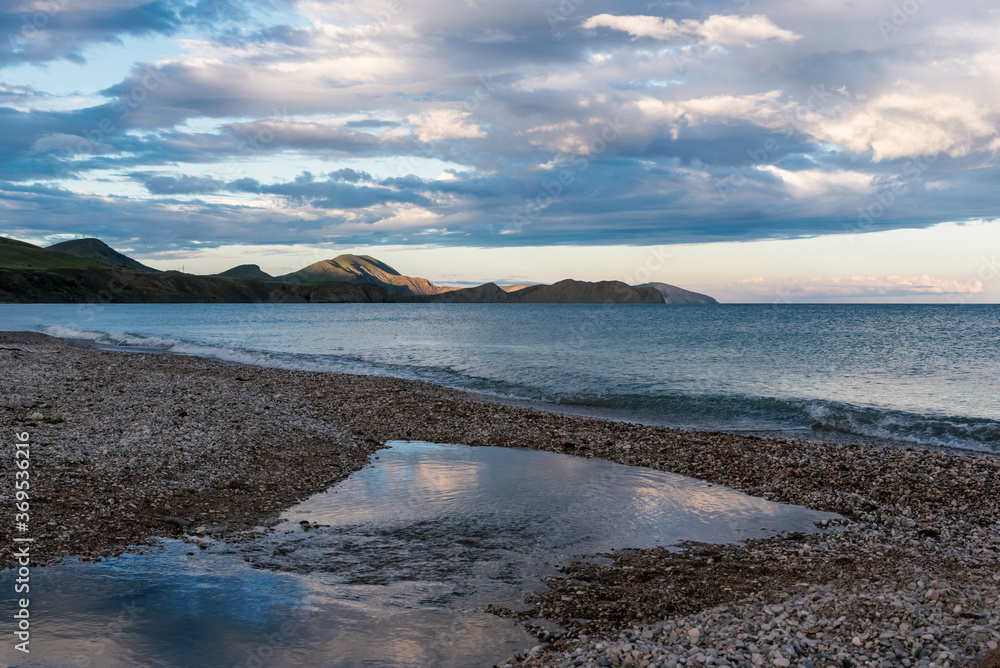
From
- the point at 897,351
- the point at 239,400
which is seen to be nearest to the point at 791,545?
the point at 239,400

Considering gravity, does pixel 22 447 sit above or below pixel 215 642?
above

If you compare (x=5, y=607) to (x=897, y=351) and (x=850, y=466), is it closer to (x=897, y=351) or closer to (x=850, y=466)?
(x=850, y=466)

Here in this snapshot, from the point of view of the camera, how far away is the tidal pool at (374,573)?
7.74m

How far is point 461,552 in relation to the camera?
11.2 metres

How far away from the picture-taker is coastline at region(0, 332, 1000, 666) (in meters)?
7.68

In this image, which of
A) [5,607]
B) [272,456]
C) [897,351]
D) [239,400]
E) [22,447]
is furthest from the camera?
[897,351]

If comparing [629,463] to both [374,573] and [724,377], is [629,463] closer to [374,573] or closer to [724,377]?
[374,573]

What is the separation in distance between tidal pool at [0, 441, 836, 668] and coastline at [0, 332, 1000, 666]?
0.78 m

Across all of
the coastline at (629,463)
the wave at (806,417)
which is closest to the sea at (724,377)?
the wave at (806,417)

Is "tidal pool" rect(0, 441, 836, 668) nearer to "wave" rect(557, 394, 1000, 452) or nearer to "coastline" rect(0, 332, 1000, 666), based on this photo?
→ "coastline" rect(0, 332, 1000, 666)

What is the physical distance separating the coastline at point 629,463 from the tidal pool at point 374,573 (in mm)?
777

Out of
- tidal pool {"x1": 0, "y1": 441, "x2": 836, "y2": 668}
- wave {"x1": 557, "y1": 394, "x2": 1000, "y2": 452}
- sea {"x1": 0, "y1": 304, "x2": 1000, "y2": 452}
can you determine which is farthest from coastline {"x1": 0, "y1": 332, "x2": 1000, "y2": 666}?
sea {"x1": 0, "y1": 304, "x2": 1000, "y2": 452}

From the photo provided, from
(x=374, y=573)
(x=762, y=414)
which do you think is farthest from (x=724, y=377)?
(x=374, y=573)

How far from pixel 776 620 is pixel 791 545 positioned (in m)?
4.48
